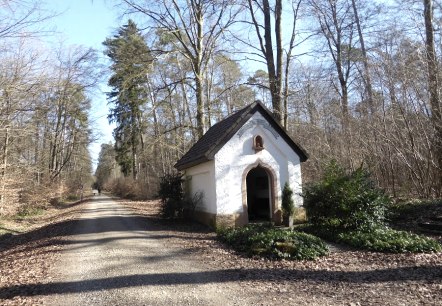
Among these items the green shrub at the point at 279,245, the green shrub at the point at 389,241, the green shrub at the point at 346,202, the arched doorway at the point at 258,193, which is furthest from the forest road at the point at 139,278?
the arched doorway at the point at 258,193

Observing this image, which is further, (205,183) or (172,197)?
(172,197)

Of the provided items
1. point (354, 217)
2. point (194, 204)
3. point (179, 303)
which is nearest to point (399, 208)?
point (354, 217)

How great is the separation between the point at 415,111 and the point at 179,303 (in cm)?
1271

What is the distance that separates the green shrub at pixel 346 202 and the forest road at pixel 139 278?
178 inches

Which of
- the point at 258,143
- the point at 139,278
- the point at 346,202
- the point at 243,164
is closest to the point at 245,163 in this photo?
the point at 243,164

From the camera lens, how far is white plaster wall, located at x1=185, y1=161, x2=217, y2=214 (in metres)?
14.4

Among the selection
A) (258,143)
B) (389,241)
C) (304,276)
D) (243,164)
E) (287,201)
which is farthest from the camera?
(258,143)

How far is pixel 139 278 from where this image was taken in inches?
304

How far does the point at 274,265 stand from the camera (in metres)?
8.76

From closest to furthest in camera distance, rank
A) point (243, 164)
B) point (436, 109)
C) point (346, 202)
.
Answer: point (346, 202)
point (436, 109)
point (243, 164)

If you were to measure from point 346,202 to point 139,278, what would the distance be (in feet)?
22.2

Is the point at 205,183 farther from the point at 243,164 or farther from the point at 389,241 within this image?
the point at 389,241

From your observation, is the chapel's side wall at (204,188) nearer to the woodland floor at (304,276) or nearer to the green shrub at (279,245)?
the woodland floor at (304,276)

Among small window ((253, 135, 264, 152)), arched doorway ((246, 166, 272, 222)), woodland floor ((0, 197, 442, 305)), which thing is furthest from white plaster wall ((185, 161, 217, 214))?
woodland floor ((0, 197, 442, 305))
